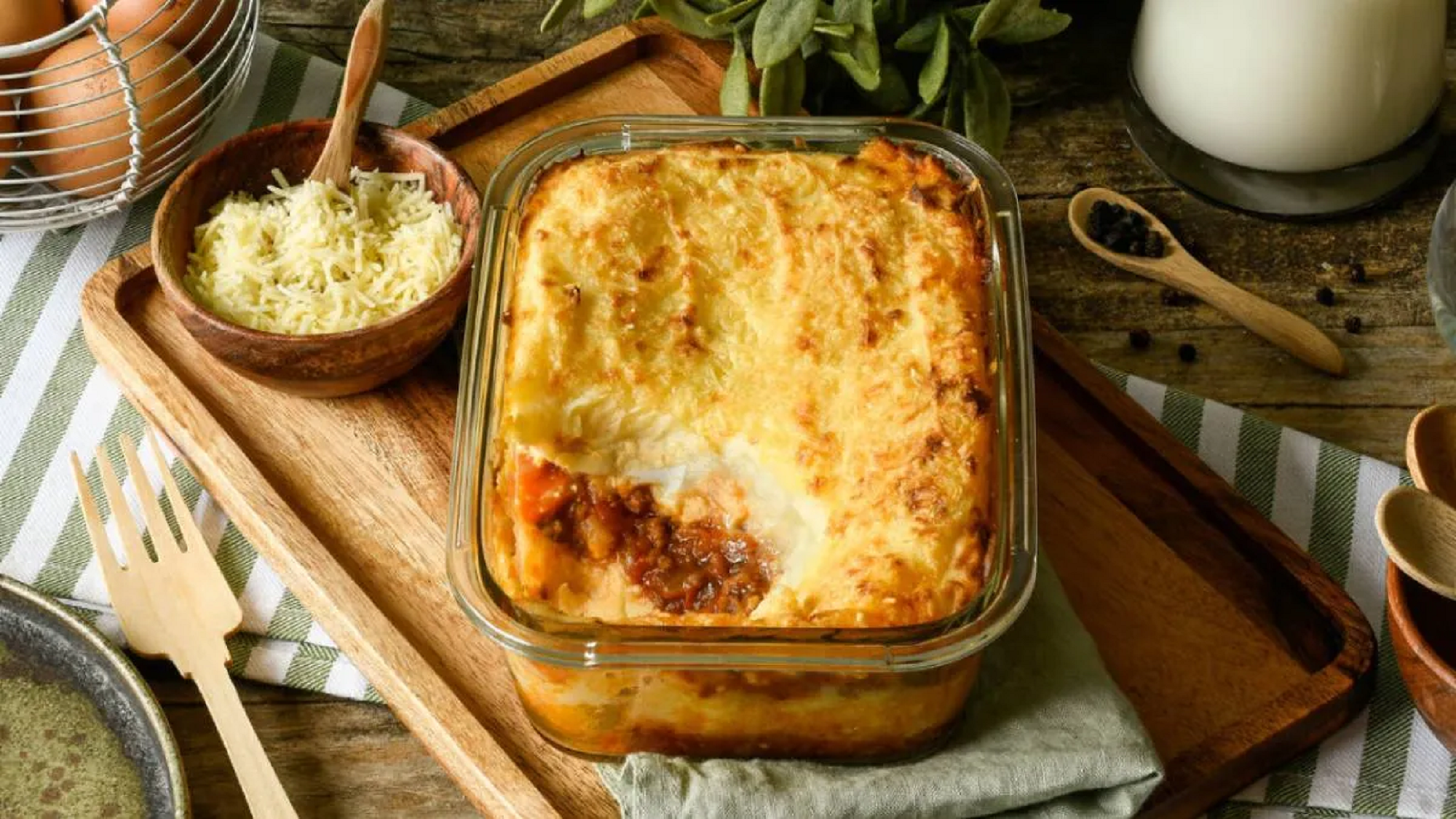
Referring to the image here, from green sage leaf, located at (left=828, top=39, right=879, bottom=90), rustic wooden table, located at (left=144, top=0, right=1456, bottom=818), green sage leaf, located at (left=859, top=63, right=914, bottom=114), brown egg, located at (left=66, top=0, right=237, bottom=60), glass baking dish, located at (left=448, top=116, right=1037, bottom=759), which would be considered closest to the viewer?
glass baking dish, located at (left=448, top=116, right=1037, bottom=759)

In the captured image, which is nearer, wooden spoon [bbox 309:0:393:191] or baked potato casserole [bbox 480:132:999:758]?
baked potato casserole [bbox 480:132:999:758]

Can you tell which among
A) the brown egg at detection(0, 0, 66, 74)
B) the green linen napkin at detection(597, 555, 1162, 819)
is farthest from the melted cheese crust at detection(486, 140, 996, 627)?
the brown egg at detection(0, 0, 66, 74)

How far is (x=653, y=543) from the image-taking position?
6.32 ft

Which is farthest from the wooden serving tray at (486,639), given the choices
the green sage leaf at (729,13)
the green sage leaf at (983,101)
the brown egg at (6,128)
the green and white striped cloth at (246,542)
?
the green sage leaf at (729,13)

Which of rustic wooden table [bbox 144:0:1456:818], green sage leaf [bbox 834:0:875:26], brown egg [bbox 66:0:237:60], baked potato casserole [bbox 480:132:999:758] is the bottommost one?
rustic wooden table [bbox 144:0:1456:818]

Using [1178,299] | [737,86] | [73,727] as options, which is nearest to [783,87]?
[737,86]

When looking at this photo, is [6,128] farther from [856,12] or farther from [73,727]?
[856,12]

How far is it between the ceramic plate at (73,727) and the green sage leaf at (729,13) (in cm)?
132

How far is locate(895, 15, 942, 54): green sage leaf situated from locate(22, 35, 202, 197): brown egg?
1168 mm

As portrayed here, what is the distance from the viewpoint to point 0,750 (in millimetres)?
2184

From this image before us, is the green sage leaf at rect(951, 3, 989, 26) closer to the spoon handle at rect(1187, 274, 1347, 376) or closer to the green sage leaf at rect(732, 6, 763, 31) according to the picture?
the green sage leaf at rect(732, 6, 763, 31)

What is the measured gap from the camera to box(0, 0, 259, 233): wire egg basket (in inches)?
103

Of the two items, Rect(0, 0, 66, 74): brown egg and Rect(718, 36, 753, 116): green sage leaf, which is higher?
Rect(0, 0, 66, 74): brown egg

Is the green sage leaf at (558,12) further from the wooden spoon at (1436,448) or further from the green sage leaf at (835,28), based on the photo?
the wooden spoon at (1436,448)
